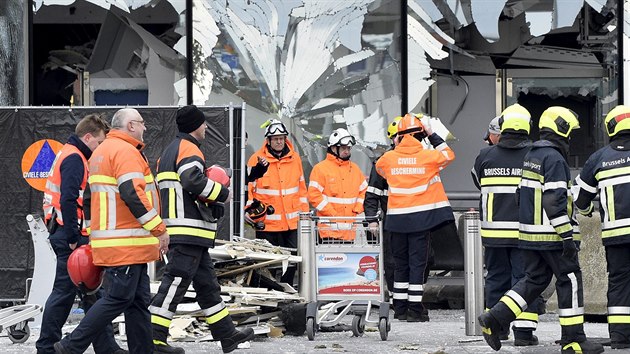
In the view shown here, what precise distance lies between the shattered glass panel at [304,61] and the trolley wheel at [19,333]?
19.9 ft

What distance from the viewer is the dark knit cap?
35.3ft

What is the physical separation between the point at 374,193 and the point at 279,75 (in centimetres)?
375

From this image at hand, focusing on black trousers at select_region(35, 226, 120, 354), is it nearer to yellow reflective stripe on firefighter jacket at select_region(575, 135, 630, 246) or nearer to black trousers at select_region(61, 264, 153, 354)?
black trousers at select_region(61, 264, 153, 354)

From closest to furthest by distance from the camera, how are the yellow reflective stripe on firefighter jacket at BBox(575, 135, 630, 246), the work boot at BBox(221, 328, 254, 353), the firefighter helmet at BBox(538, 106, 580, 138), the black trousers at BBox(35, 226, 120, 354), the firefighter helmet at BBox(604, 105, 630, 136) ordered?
the black trousers at BBox(35, 226, 120, 354) → the work boot at BBox(221, 328, 254, 353) → the firefighter helmet at BBox(538, 106, 580, 138) → the yellow reflective stripe on firefighter jacket at BBox(575, 135, 630, 246) → the firefighter helmet at BBox(604, 105, 630, 136)

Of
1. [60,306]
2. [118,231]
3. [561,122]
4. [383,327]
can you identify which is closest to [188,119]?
[118,231]

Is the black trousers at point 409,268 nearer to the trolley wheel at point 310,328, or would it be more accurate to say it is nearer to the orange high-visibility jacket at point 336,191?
the orange high-visibility jacket at point 336,191

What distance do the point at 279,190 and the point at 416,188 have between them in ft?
6.76

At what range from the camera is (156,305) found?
10.5 metres

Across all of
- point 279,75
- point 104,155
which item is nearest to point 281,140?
point 279,75

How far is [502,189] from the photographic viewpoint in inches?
464

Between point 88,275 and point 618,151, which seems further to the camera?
point 618,151

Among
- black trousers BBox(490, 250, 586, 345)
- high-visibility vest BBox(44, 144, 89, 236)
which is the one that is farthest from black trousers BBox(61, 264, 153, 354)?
black trousers BBox(490, 250, 586, 345)

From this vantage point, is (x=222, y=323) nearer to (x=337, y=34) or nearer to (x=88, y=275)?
(x=88, y=275)

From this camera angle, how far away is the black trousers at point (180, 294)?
10516 millimetres
